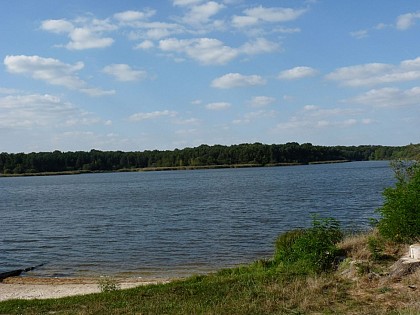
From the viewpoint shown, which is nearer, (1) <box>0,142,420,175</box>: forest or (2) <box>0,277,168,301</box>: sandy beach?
(2) <box>0,277,168,301</box>: sandy beach

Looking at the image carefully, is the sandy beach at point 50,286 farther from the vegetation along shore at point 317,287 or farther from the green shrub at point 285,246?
the green shrub at point 285,246

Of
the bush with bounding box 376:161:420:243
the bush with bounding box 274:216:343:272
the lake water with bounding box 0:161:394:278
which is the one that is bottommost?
the lake water with bounding box 0:161:394:278

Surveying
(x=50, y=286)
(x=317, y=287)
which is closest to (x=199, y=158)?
(x=50, y=286)

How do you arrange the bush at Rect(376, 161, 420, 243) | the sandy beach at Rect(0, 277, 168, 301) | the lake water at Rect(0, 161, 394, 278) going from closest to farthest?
1. the bush at Rect(376, 161, 420, 243)
2. the sandy beach at Rect(0, 277, 168, 301)
3. the lake water at Rect(0, 161, 394, 278)

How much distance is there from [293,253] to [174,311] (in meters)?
6.04

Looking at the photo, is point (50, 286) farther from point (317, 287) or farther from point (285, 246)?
point (317, 287)

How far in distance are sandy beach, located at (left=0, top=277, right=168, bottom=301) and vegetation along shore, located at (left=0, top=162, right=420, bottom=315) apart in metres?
2.84

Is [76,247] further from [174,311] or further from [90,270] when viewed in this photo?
[174,311]

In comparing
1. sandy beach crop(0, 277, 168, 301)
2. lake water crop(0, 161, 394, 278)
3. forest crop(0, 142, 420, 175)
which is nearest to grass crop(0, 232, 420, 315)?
sandy beach crop(0, 277, 168, 301)

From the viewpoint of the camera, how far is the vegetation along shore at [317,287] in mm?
10595

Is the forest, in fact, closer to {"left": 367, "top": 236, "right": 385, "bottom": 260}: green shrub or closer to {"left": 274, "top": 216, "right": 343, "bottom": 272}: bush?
{"left": 274, "top": 216, "right": 343, "bottom": 272}: bush

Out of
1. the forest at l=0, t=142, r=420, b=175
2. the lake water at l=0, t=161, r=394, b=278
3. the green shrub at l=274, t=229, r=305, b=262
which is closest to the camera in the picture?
the green shrub at l=274, t=229, r=305, b=262

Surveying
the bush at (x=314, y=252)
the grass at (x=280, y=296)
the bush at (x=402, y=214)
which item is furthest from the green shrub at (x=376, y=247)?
the bush at (x=314, y=252)

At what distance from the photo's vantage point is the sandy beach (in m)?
18.0
